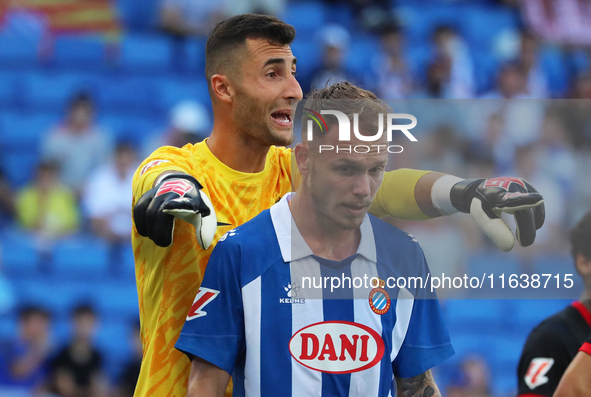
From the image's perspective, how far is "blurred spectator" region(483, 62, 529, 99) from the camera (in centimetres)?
523

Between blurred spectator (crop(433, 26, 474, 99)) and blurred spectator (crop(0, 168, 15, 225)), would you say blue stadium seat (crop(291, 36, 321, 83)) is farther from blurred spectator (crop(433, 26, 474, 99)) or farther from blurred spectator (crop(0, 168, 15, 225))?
blurred spectator (crop(0, 168, 15, 225))

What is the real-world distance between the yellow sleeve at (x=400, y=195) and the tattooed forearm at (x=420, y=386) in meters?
0.43

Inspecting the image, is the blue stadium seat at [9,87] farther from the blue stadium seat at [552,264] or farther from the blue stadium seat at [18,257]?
the blue stadium seat at [552,264]

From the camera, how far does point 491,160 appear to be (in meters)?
1.90

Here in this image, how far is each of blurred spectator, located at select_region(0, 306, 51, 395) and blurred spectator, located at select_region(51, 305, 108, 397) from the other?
0.48ft

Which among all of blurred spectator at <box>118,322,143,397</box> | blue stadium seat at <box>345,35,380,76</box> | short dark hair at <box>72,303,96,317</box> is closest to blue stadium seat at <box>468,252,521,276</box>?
blurred spectator at <box>118,322,143,397</box>

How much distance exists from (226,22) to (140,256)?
82 centimetres

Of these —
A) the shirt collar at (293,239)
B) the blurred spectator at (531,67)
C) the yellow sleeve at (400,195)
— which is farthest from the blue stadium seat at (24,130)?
the yellow sleeve at (400,195)

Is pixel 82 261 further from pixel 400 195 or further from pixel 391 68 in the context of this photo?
pixel 400 195

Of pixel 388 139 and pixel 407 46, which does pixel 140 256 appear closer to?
pixel 388 139

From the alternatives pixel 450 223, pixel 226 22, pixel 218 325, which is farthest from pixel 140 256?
pixel 450 223

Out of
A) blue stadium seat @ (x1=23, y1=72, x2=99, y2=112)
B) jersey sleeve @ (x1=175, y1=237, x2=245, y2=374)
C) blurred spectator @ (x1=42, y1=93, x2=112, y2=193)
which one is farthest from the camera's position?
blue stadium seat @ (x1=23, y1=72, x2=99, y2=112)

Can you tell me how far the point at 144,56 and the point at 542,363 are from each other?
545cm

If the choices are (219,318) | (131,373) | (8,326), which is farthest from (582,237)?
(8,326)
